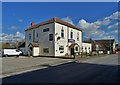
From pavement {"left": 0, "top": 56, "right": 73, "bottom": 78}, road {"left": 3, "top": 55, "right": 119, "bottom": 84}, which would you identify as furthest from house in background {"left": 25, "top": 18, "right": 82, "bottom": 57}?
road {"left": 3, "top": 55, "right": 119, "bottom": 84}

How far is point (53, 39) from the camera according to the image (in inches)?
1524

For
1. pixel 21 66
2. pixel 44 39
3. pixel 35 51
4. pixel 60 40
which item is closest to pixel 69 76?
pixel 21 66

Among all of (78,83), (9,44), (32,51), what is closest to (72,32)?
(32,51)

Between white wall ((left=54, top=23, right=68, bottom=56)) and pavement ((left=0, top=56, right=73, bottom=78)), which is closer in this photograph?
pavement ((left=0, top=56, right=73, bottom=78))

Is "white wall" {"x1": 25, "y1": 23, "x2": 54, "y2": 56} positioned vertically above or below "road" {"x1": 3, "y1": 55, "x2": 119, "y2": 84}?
above

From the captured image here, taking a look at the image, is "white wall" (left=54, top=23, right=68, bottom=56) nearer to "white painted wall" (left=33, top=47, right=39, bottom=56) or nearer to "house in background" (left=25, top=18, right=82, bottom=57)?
"house in background" (left=25, top=18, right=82, bottom=57)

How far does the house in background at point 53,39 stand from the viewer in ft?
127

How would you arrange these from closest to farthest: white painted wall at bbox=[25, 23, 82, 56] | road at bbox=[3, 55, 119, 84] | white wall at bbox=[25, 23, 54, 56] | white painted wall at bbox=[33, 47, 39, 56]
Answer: road at bbox=[3, 55, 119, 84], white painted wall at bbox=[25, 23, 82, 56], white wall at bbox=[25, 23, 54, 56], white painted wall at bbox=[33, 47, 39, 56]

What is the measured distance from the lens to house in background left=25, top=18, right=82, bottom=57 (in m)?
38.8

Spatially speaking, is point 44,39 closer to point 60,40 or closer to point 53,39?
point 53,39

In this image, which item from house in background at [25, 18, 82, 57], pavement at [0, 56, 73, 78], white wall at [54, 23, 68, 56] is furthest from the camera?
house in background at [25, 18, 82, 57]

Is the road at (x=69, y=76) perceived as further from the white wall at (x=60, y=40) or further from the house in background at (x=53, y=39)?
the house in background at (x=53, y=39)

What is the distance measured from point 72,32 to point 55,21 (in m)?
7.07

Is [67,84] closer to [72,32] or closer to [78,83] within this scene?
[78,83]
